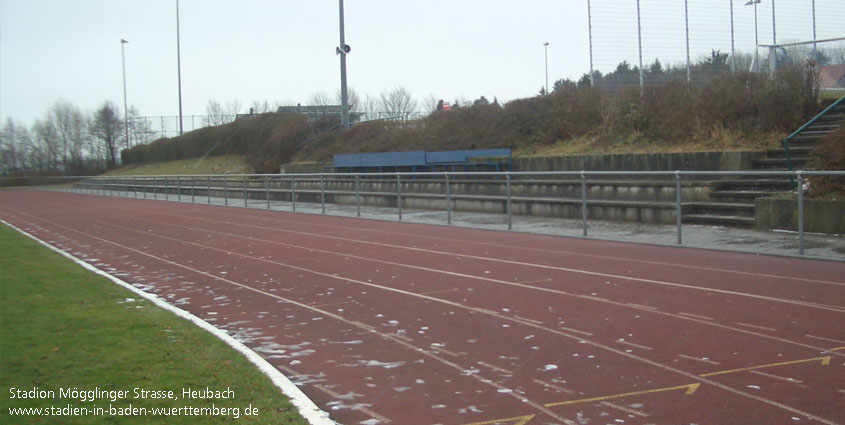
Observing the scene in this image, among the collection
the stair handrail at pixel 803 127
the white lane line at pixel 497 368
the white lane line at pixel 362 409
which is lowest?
the white lane line at pixel 362 409

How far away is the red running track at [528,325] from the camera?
5.14 m

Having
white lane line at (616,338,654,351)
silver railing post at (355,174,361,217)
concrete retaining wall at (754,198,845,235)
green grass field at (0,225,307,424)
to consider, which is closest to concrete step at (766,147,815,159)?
Answer: concrete retaining wall at (754,198,845,235)

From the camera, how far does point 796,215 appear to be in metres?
13.1

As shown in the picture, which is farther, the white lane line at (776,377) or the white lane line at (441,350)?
the white lane line at (441,350)

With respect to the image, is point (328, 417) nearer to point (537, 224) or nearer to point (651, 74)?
point (537, 224)

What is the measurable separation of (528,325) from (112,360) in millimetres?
3911

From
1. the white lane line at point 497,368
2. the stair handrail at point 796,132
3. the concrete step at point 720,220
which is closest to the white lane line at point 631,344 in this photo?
the white lane line at point 497,368

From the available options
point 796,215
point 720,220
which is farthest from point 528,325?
point 720,220

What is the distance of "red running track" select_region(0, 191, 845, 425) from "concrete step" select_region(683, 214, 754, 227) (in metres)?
2.59

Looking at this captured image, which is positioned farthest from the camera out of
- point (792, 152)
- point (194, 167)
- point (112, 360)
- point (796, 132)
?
point (194, 167)

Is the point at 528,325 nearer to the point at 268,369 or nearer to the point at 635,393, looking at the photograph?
the point at 635,393

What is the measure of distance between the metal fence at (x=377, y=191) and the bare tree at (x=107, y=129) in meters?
32.8

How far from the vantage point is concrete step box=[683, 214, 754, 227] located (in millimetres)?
14234

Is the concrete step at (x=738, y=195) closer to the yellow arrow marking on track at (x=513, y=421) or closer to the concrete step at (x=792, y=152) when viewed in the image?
the concrete step at (x=792, y=152)
